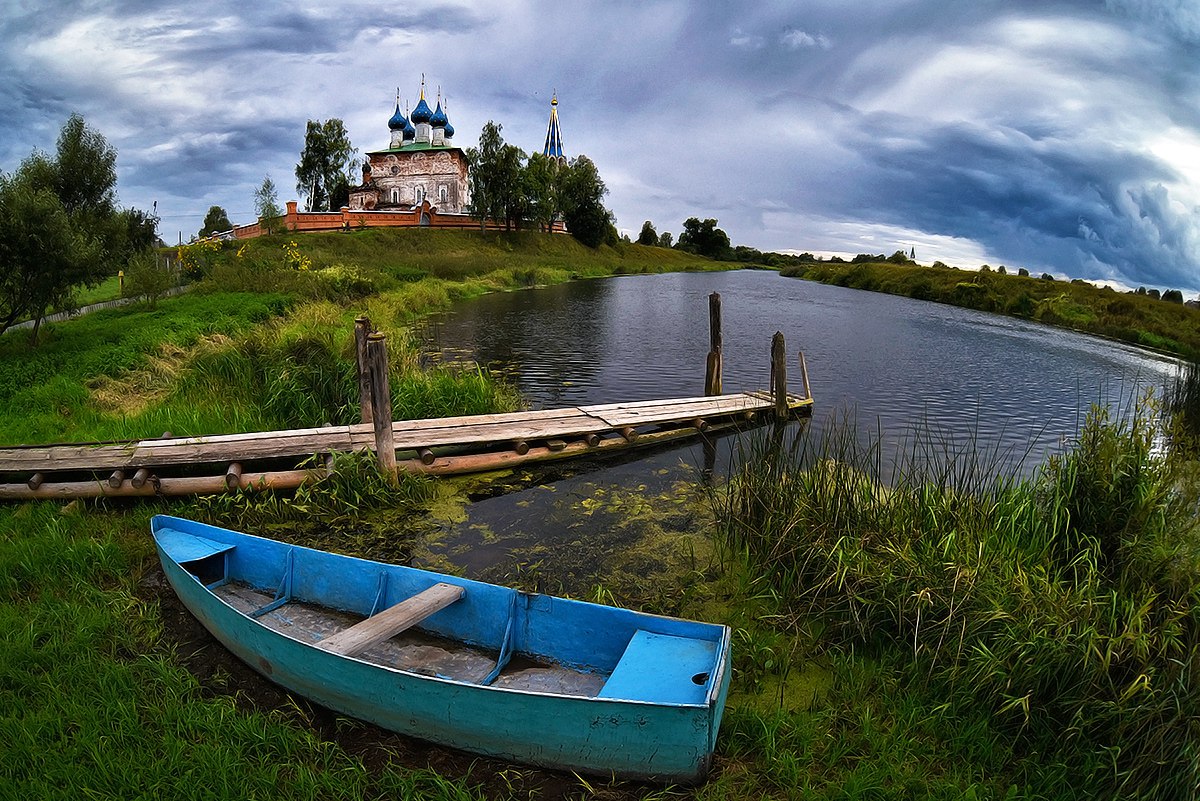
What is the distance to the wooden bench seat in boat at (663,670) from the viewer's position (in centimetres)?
420

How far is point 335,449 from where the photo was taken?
941 centimetres

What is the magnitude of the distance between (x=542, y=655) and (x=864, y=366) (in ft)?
60.9

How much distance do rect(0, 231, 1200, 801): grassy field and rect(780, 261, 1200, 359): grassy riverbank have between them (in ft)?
61.0

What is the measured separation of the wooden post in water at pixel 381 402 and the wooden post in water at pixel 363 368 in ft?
1.83

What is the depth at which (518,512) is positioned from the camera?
30.6 feet

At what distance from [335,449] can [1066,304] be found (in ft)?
135

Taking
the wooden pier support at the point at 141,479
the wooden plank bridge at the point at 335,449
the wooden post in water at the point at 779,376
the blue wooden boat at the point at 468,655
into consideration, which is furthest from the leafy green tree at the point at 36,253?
the wooden post in water at the point at 779,376

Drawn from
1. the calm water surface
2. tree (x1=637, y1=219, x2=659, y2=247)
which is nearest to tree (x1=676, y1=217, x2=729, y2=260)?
tree (x1=637, y1=219, x2=659, y2=247)

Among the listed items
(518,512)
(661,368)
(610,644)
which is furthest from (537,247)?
(610,644)

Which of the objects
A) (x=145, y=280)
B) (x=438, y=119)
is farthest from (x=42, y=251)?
(x=438, y=119)

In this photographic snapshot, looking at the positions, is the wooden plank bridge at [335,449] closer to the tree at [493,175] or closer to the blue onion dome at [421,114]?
the tree at [493,175]

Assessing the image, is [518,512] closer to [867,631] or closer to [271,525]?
[271,525]

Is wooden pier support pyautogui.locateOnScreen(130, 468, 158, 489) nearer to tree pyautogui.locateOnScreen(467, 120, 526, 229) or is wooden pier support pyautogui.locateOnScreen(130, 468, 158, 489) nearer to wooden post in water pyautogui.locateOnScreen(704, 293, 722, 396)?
wooden post in water pyautogui.locateOnScreen(704, 293, 722, 396)

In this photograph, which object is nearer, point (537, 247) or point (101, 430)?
point (101, 430)
